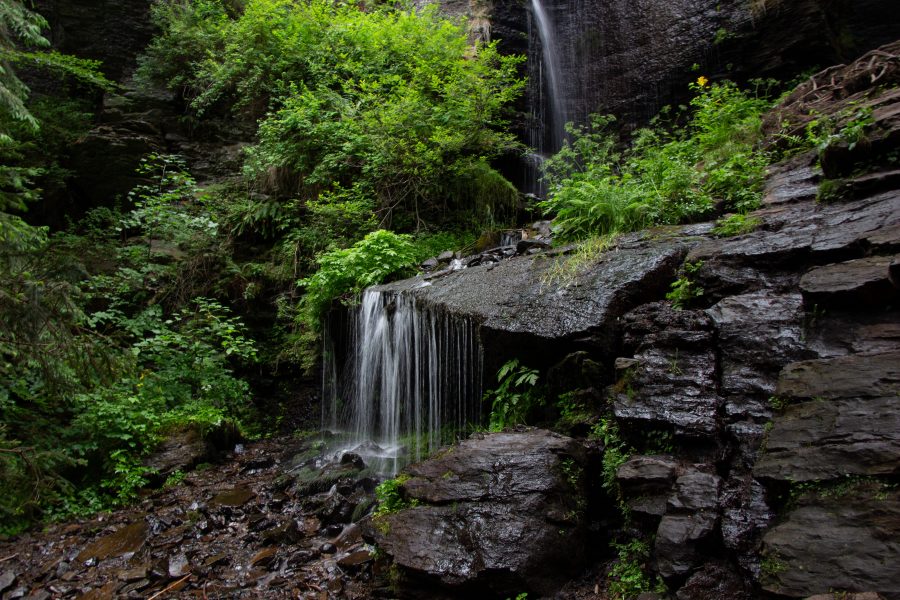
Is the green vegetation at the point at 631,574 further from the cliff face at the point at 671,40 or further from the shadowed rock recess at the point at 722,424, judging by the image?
the cliff face at the point at 671,40

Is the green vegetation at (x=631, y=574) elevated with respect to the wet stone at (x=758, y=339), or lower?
lower

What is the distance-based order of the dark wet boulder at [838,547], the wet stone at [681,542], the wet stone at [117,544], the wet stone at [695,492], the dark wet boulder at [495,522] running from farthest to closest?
the wet stone at [117,544]
the dark wet boulder at [495,522]
the wet stone at [695,492]
the wet stone at [681,542]
the dark wet boulder at [838,547]

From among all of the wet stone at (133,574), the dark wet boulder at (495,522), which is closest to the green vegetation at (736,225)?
the dark wet boulder at (495,522)

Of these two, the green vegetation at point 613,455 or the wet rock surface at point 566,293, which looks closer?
the green vegetation at point 613,455

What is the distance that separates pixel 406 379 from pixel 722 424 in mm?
4324

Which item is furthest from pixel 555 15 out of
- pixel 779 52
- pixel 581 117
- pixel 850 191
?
pixel 850 191

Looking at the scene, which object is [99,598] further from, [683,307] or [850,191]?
[850,191]

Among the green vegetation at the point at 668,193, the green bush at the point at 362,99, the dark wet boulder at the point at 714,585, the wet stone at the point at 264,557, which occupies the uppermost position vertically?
the green bush at the point at 362,99

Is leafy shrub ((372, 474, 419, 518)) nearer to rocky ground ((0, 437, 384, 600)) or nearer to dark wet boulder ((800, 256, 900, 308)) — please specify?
rocky ground ((0, 437, 384, 600))

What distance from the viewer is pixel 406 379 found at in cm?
687

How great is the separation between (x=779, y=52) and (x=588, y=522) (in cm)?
1089

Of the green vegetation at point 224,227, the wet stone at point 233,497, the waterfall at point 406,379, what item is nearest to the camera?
the green vegetation at point 224,227

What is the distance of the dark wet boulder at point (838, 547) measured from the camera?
2.17 metres

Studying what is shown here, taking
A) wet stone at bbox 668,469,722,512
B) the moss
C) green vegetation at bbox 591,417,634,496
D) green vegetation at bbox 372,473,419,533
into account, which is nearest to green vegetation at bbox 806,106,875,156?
the moss
